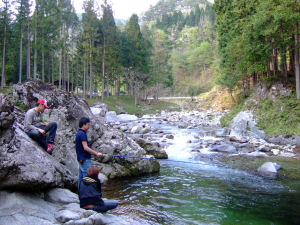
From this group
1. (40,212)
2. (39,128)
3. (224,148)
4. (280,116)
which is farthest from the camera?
(280,116)

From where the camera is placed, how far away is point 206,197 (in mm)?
6332

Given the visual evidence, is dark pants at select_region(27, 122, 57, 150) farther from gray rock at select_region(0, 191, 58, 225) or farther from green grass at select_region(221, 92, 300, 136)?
green grass at select_region(221, 92, 300, 136)

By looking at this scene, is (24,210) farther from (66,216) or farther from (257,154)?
(257,154)

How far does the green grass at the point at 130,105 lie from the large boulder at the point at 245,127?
839 inches

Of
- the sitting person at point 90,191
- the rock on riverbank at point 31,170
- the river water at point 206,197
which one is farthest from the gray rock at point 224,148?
the sitting person at point 90,191

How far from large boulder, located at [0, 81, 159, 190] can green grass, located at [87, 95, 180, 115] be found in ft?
92.8

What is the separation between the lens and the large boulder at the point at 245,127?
15.7m

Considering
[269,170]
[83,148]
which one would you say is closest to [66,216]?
[83,148]

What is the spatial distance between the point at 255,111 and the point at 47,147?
51.6 ft

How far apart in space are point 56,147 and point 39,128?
0.93 m

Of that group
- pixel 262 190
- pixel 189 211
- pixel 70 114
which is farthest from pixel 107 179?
pixel 262 190

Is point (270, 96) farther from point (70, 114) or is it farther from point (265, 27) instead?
point (70, 114)

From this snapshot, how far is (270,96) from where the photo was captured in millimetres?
17516

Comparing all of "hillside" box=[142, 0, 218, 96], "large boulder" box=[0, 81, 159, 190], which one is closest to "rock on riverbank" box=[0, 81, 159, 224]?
"large boulder" box=[0, 81, 159, 190]
